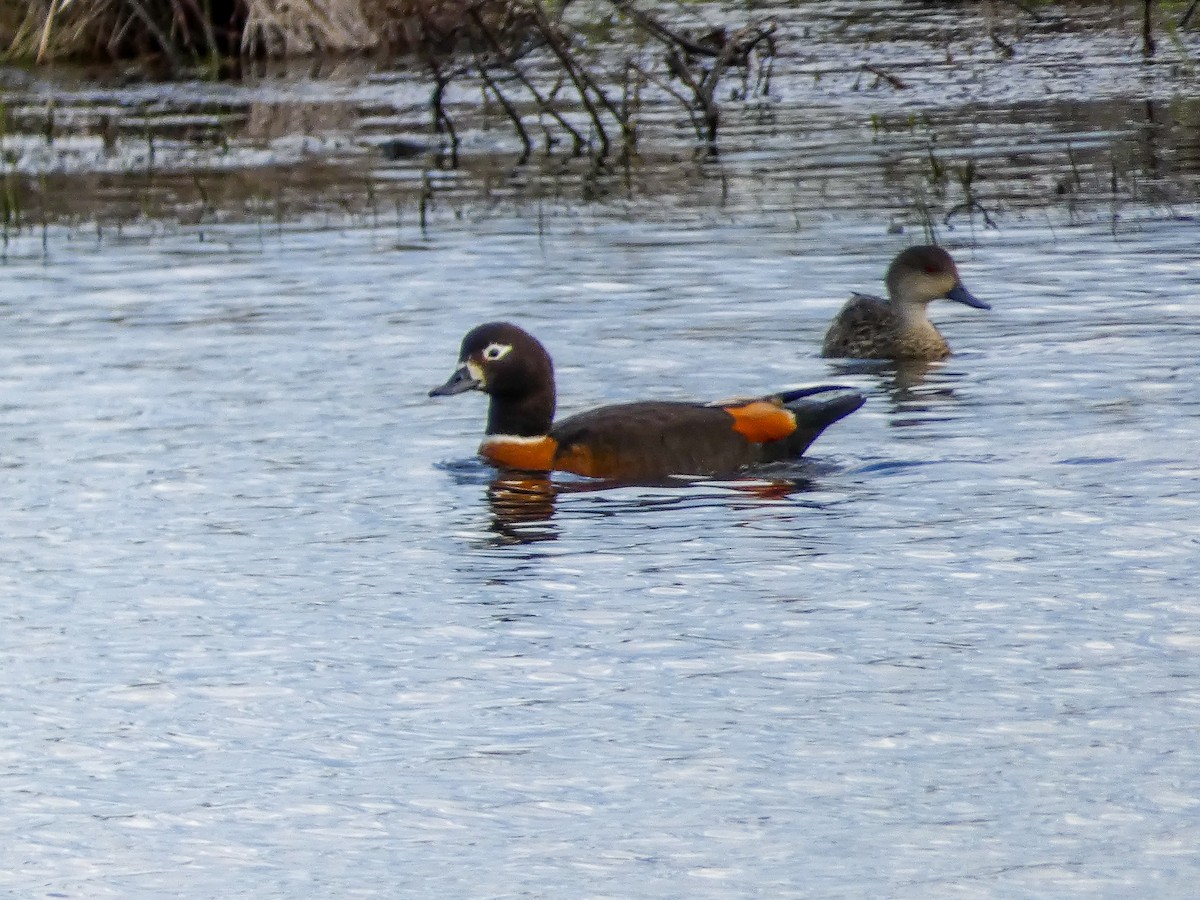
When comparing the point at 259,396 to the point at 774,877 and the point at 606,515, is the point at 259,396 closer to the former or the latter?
the point at 606,515

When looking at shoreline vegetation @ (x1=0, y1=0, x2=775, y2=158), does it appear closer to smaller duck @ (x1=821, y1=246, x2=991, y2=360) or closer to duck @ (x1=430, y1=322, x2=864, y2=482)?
smaller duck @ (x1=821, y1=246, x2=991, y2=360)

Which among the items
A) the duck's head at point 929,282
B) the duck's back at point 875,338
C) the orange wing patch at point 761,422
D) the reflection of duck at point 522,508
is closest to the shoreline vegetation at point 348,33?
the duck's head at point 929,282

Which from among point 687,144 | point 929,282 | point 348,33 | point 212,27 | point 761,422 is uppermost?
point 212,27

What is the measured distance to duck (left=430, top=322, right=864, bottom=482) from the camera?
32.6 ft

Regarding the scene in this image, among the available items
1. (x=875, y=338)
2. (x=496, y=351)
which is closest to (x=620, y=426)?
(x=496, y=351)

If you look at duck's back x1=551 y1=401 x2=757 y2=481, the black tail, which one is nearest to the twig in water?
the black tail

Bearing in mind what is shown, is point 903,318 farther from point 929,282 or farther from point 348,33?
point 348,33

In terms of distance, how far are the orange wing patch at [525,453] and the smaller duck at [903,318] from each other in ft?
9.46

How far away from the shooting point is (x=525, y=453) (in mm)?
10250

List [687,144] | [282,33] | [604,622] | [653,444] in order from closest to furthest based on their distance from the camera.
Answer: [604,622] → [653,444] → [687,144] → [282,33]

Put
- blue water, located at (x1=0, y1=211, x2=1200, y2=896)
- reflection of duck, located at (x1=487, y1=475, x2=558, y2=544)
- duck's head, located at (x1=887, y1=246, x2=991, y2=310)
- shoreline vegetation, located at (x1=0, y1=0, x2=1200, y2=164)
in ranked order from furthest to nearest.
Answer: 1. shoreline vegetation, located at (x1=0, y1=0, x2=1200, y2=164)
2. duck's head, located at (x1=887, y1=246, x2=991, y2=310)
3. reflection of duck, located at (x1=487, y1=475, x2=558, y2=544)
4. blue water, located at (x1=0, y1=211, x2=1200, y2=896)

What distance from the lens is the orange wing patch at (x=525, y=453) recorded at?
10.2 m

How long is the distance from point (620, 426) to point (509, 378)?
2.19 feet

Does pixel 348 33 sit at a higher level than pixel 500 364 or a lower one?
higher
